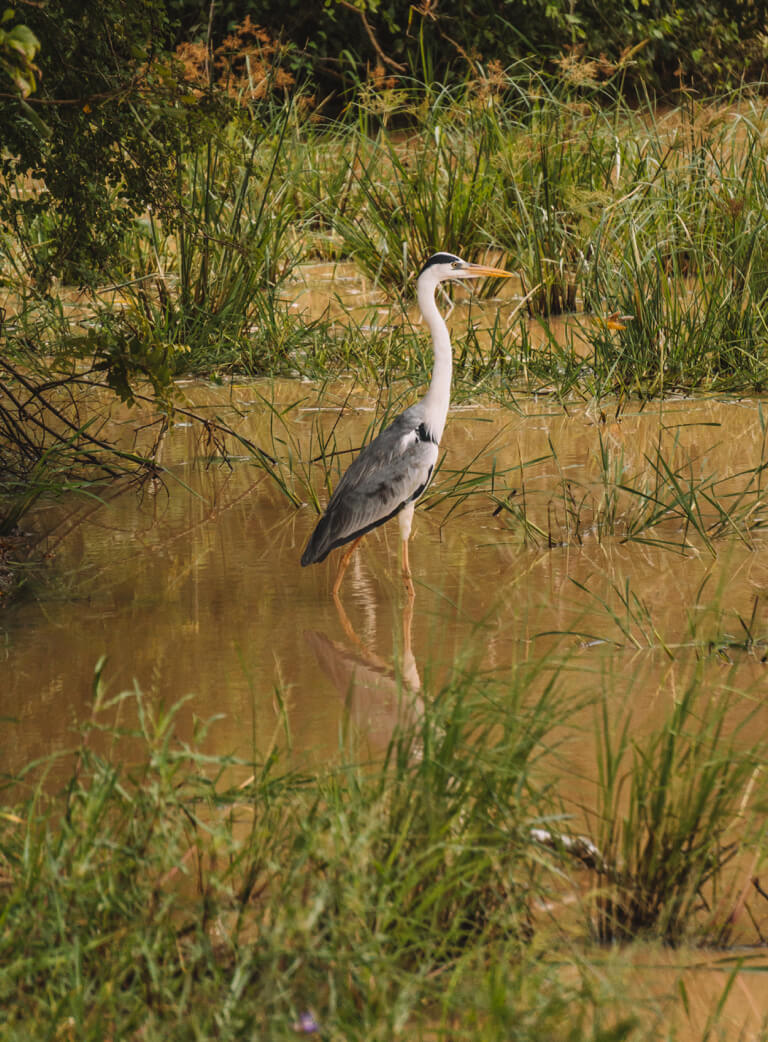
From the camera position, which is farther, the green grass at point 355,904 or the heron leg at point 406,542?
the heron leg at point 406,542

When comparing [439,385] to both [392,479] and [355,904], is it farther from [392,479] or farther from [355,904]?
[355,904]

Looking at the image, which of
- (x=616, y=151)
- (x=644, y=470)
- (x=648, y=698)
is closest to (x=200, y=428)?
(x=644, y=470)

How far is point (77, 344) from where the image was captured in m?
4.48

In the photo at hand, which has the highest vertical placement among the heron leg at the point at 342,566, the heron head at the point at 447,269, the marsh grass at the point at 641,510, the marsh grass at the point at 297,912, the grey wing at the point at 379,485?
the heron head at the point at 447,269

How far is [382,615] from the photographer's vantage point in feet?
14.2

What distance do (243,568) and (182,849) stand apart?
2061mm

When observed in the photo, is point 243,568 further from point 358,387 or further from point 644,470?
point 358,387

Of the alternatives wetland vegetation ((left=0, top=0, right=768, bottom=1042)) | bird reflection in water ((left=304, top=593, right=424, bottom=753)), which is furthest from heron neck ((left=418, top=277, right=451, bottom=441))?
bird reflection in water ((left=304, top=593, right=424, bottom=753))

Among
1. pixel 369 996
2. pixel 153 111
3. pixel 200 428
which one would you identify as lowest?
pixel 200 428

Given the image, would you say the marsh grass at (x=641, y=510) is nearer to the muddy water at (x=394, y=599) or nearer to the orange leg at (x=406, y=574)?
the muddy water at (x=394, y=599)

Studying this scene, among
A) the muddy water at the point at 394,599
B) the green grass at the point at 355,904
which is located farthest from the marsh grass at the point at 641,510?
the green grass at the point at 355,904

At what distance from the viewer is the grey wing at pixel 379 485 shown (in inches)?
178

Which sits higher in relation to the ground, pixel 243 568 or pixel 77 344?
pixel 77 344

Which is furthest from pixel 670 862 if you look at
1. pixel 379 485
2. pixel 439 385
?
pixel 439 385
